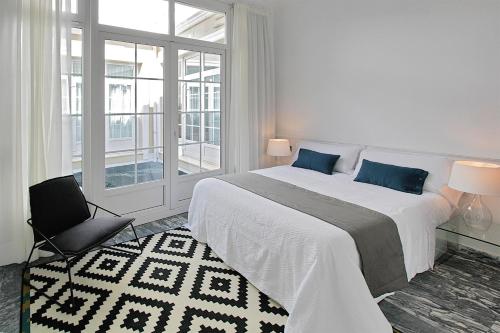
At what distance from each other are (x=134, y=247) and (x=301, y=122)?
2756 mm

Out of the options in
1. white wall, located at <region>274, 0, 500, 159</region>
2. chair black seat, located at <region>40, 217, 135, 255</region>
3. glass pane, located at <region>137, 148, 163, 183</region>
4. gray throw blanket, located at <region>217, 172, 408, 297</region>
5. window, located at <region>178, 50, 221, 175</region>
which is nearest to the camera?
gray throw blanket, located at <region>217, 172, 408, 297</region>

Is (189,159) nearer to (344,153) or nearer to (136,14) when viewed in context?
Answer: (136,14)

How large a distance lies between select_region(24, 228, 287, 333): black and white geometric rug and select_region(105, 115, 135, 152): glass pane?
119cm

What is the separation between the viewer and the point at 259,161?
4.82 metres

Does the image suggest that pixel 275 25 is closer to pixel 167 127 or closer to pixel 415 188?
pixel 167 127

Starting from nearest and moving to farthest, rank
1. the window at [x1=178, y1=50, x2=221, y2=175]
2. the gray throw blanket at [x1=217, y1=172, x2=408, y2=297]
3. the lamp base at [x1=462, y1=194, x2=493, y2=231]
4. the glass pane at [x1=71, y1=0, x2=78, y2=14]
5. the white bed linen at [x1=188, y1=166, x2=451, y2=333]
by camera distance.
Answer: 1. the white bed linen at [x1=188, y1=166, x2=451, y2=333]
2. the gray throw blanket at [x1=217, y1=172, x2=408, y2=297]
3. the lamp base at [x1=462, y1=194, x2=493, y2=231]
4. the glass pane at [x1=71, y1=0, x2=78, y2=14]
5. the window at [x1=178, y1=50, x2=221, y2=175]

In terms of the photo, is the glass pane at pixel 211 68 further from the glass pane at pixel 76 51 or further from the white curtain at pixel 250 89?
the glass pane at pixel 76 51

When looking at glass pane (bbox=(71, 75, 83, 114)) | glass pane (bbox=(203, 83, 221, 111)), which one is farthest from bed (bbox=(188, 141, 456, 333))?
glass pane (bbox=(71, 75, 83, 114))

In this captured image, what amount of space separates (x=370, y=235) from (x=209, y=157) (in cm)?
281

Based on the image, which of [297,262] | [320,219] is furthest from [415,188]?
[297,262]

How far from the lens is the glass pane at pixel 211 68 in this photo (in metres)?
4.30

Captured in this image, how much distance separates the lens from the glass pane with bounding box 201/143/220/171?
448cm

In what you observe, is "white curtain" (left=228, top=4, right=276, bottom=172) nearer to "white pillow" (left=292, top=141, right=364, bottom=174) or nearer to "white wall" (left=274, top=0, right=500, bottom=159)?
"white wall" (left=274, top=0, right=500, bottom=159)

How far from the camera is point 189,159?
4.34 metres
